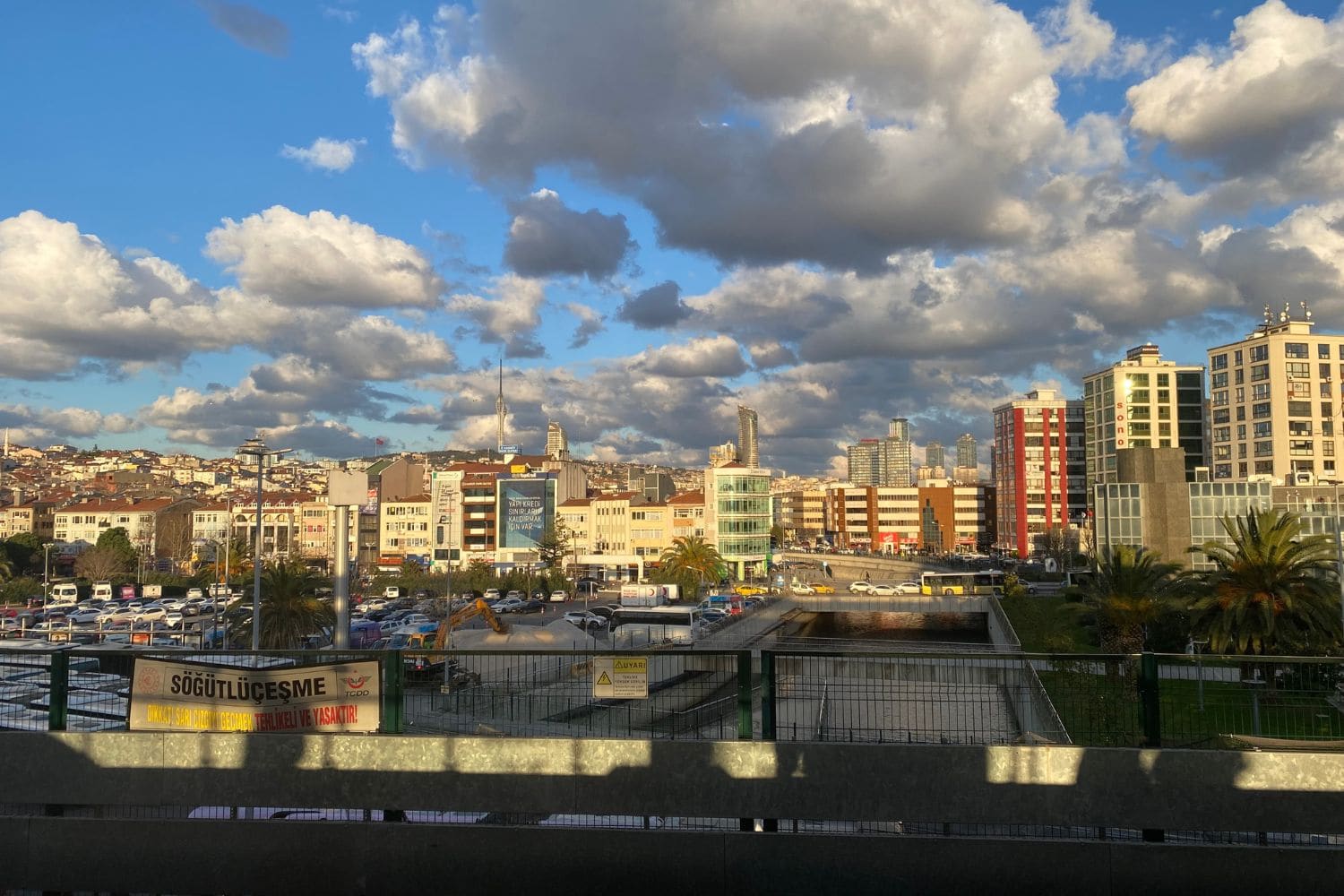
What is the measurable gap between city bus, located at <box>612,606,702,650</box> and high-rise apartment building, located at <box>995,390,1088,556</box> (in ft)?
244

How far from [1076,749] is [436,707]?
227 inches

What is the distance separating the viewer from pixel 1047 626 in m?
51.8

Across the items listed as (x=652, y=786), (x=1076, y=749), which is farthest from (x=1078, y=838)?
(x=652, y=786)

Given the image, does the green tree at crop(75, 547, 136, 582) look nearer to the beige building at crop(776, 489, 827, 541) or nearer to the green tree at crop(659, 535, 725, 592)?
the green tree at crop(659, 535, 725, 592)

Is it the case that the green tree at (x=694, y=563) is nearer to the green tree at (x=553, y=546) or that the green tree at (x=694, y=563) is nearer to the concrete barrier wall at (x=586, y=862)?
the green tree at (x=553, y=546)

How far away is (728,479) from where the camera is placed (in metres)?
96.1

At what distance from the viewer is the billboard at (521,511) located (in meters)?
109

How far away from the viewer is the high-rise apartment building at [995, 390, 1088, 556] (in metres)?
118

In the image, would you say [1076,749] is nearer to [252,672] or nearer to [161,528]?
[252,672]

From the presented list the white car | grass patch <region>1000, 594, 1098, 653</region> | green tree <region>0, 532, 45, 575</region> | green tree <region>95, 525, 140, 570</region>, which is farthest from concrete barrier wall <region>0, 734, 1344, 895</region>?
green tree <region>0, 532, 45, 575</region>

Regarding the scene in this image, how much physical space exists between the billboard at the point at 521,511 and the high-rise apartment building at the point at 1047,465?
59704 millimetres

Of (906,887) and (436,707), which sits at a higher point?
(436,707)

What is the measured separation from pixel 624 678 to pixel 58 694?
504 centimetres

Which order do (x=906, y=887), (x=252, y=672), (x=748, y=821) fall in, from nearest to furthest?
(x=906, y=887) → (x=748, y=821) → (x=252, y=672)
